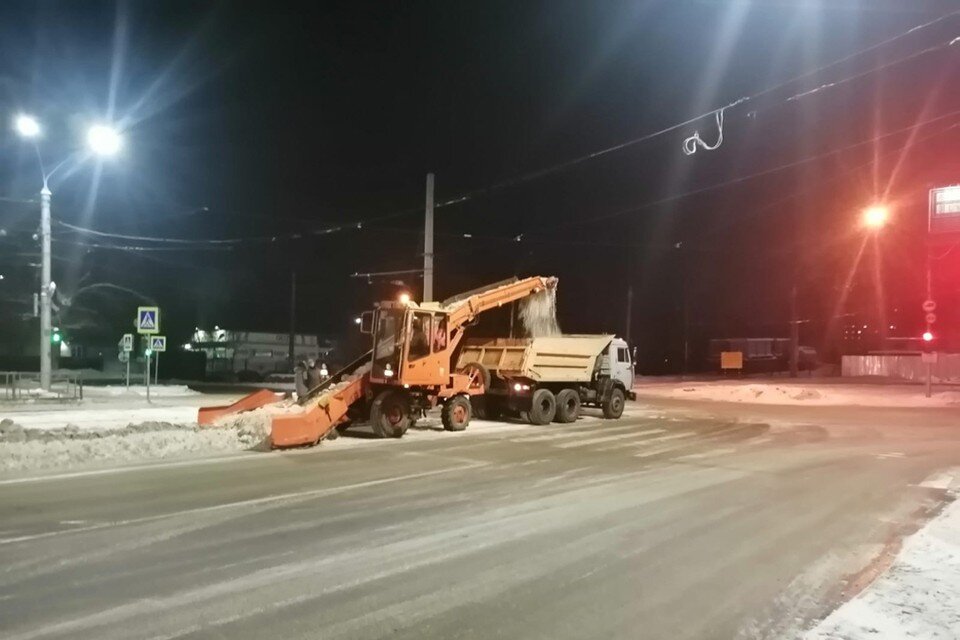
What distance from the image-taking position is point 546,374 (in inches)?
900

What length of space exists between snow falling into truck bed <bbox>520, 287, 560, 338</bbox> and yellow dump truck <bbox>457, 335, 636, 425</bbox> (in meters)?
0.31

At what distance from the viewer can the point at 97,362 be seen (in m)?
65.9

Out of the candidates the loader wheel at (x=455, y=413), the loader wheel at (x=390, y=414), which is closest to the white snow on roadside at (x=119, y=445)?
the loader wheel at (x=390, y=414)

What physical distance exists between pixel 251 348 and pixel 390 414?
61.6m

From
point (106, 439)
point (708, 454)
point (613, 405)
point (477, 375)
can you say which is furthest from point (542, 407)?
point (106, 439)

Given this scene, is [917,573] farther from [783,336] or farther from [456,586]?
[783,336]

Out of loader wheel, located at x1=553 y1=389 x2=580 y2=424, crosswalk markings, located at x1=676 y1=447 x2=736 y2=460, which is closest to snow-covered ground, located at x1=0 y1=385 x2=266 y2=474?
crosswalk markings, located at x1=676 y1=447 x2=736 y2=460

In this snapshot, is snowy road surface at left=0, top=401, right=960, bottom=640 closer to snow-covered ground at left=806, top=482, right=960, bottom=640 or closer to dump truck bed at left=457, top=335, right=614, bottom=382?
snow-covered ground at left=806, top=482, right=960, bottom=640

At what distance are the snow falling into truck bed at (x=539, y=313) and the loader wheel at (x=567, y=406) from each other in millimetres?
1846

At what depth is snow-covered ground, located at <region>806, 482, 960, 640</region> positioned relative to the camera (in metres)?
5.64

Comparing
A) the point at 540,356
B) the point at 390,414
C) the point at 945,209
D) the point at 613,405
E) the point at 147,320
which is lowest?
the point at 613,405

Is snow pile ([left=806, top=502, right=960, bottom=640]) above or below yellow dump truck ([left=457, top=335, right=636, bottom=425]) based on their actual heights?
below

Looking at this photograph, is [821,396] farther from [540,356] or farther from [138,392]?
[138,392]

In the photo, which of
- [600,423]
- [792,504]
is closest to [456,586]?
[792,504]
